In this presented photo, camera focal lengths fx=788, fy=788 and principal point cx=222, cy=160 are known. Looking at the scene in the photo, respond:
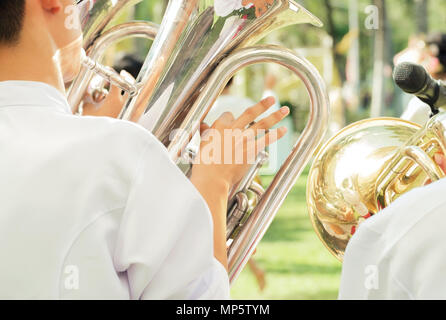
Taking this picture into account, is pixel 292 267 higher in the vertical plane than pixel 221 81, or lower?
lower

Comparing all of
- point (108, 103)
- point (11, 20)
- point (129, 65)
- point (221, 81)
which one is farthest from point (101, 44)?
point (129, 65)

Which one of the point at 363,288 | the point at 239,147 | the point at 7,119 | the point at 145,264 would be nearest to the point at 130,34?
the point at 239,147

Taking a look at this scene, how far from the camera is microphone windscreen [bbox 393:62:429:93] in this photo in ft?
5.17

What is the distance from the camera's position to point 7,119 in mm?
1257

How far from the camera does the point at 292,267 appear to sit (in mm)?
5637

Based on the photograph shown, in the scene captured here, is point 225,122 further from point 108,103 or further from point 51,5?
point 108,103

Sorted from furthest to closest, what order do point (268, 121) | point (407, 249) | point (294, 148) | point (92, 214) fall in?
point (294, 148) < point (268, 121) < point (92, 214) < point (407, 249)

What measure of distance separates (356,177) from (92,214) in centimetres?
94

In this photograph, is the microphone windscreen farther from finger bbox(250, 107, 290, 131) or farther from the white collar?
the white collar

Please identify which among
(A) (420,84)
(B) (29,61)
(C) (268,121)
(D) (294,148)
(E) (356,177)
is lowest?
(E) (356,177)

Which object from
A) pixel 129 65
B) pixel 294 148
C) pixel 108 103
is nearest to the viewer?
pixel 294 148

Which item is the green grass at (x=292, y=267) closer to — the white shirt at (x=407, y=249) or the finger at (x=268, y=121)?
the finger at (x=268, y=121)

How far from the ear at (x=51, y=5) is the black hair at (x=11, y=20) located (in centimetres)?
4
